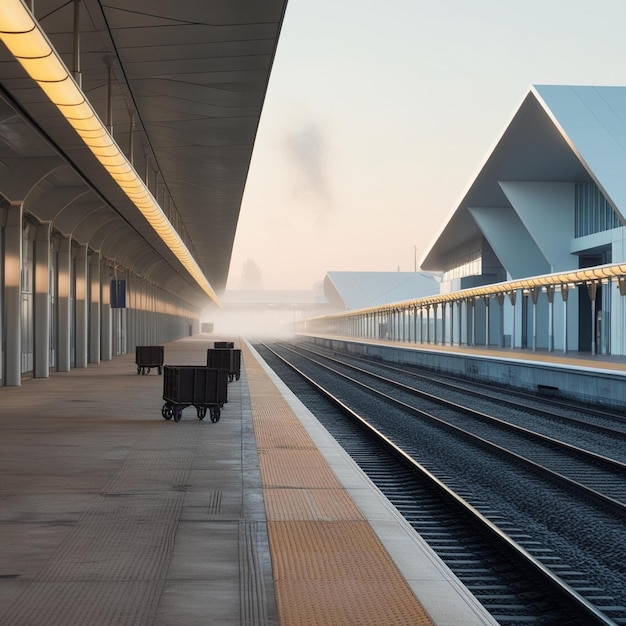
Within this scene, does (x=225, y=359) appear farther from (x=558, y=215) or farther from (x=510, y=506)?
(x=558, y=215)

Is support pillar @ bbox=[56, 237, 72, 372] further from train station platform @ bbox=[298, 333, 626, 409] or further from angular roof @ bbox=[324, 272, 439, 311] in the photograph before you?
angular roof @ bbox=[324, 272, 439, 311]

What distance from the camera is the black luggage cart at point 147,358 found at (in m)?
25.3

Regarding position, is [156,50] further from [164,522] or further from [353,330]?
[353,330]

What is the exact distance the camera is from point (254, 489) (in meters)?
7.49

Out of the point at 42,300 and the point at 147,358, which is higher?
the point at 42,300

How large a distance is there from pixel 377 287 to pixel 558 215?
91.8 metres

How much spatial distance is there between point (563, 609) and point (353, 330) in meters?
83.4

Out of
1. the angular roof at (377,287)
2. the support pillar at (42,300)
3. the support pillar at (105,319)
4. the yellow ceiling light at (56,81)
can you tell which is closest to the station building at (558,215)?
the support pillar at (105,319)

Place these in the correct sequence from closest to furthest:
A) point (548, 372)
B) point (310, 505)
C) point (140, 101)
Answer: point (310, 505), point (140, 101), point (548, 372)

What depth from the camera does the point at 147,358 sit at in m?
25.4

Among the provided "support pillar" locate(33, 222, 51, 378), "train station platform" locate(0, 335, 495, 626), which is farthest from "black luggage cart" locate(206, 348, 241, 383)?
"train station platform" locate(0, 335, 495, 626)

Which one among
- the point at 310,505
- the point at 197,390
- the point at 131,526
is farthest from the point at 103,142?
the point at 131,526

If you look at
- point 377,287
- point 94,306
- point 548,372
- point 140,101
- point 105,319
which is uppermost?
point 377,287

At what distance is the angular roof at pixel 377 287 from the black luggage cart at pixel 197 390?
121562 millimetres
